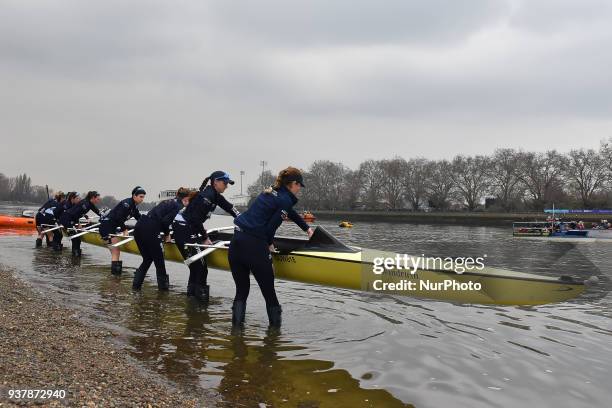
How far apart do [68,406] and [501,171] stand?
115 m

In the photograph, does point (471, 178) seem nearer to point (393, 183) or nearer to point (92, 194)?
point (393, 183)

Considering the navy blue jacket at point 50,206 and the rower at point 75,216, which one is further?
the navy blue jacket at point 50,206

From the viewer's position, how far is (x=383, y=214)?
11044 centimetres

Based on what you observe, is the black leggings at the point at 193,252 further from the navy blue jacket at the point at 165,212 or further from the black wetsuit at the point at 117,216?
the black wetsuit at the point at 117,216

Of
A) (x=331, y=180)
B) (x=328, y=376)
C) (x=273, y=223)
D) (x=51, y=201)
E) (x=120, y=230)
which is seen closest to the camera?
(x=328, y=376)

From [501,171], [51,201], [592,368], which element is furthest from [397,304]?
[501,171]

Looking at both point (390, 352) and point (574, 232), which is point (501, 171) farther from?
point (390, 352)

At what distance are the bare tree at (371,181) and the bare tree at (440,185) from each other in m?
15.4

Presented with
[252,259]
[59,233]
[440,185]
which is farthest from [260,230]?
[440,185]

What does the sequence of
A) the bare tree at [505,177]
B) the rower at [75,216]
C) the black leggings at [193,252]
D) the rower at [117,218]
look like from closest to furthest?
the black leggings at [193,252] < the rower at [117,218] < the rower at [75,216] < the bare tree at [505,177]

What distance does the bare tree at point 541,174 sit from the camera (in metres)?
98.2

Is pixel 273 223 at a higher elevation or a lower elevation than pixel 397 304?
higher

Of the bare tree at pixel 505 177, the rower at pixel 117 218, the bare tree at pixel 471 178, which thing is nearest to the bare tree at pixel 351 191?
the bare tree at pixel 471 178

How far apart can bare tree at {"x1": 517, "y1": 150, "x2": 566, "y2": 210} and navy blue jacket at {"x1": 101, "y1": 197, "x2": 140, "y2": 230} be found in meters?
98.5
